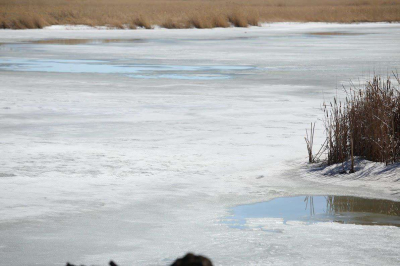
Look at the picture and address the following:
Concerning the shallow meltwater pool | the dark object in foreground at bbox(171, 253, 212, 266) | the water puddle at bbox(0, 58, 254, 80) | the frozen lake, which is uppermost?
the water puddle at bbox(0, 58, 254, 80)

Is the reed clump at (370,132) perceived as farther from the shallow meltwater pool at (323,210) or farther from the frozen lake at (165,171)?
the shallow meltwater pool at (323,210)

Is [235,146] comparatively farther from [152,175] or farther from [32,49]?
[32,49]

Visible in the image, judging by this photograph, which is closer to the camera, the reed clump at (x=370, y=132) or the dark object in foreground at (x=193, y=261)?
the dark object in foreground at (x=193, y=261)

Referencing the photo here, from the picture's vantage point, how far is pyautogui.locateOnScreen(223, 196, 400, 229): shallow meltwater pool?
5062 millimetres

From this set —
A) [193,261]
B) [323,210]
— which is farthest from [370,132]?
[193,261]

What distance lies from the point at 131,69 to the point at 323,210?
1151 cm

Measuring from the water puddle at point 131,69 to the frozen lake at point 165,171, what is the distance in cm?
22

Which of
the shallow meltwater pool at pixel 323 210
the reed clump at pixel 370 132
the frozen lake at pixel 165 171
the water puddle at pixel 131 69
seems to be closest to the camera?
the frozen lake at pixel 165 171

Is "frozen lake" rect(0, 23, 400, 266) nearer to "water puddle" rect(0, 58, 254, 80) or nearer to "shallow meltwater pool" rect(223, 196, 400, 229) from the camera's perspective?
"shallow meltwater pool" rect(223, 196, 400, 229)

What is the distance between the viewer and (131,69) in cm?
1647

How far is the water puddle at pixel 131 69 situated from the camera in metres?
15.1

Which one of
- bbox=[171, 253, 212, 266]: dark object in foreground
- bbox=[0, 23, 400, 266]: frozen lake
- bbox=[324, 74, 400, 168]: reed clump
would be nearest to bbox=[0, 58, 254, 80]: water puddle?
bbox=[0, 23, 400, 266]: frozen lake

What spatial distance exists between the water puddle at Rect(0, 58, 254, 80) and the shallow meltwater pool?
907 cm

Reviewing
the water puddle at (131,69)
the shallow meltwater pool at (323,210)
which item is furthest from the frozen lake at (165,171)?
the water puddle at (131,69)
